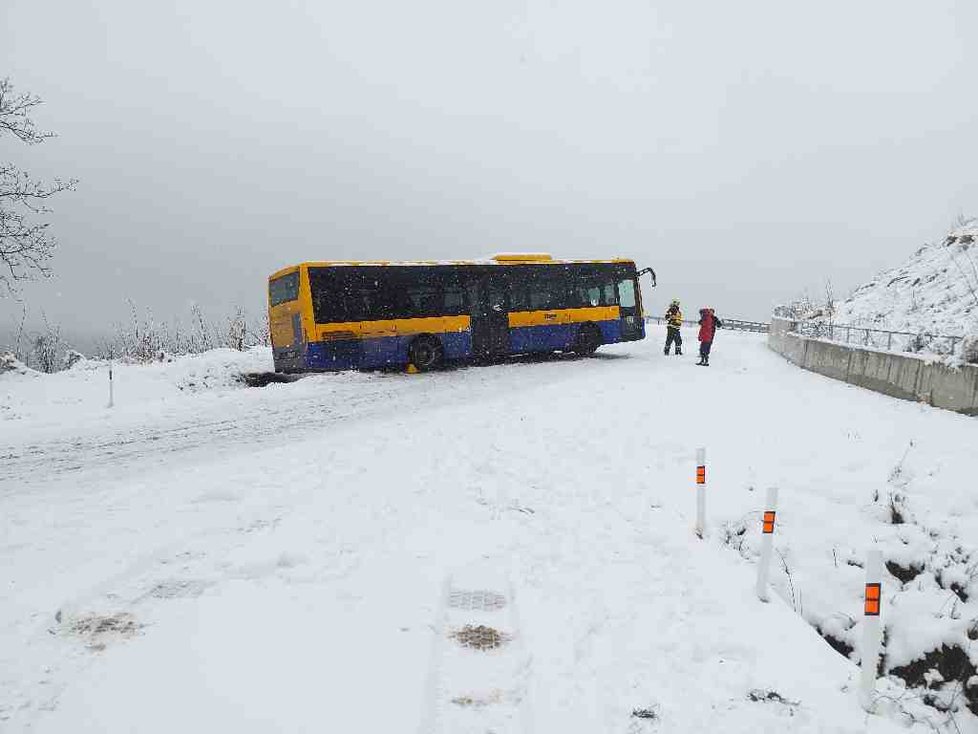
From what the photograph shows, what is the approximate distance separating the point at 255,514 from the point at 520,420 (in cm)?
601

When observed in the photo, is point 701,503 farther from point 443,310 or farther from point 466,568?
point 443,310

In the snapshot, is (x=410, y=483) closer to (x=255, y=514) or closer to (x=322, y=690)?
(x=255, y=514)

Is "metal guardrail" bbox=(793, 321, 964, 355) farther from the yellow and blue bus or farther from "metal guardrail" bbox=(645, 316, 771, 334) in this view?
"metal guardrail" bbox=(645, 316, 771, 334)

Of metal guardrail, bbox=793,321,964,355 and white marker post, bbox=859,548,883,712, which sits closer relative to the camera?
white marker post, bbox=859,548,883,712

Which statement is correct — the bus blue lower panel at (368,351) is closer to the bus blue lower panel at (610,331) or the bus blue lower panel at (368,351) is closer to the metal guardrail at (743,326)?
the bus blue lower panel at (610,331)

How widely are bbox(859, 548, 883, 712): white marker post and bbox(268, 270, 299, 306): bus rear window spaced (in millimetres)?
15140

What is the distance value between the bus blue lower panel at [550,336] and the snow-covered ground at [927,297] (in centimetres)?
758

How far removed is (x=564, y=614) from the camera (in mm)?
4695

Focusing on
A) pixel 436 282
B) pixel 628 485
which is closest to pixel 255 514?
pixel 628 485

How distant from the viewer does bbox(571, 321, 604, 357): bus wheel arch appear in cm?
2111

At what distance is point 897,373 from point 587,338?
1011 cm

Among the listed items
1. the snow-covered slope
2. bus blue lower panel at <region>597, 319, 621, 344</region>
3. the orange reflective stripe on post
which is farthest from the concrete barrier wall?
the orange reflective stripe on post

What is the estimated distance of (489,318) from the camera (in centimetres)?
1934

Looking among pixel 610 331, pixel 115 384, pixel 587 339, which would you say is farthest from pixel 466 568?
pixel 610 331
